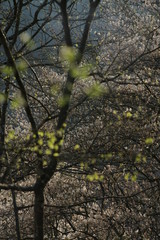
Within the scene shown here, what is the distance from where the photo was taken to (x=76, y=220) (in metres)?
13.2

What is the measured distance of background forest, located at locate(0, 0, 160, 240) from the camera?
16.1 feet

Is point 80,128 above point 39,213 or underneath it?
above

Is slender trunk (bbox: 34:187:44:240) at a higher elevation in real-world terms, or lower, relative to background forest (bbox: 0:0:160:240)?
lower

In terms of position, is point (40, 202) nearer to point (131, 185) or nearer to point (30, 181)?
point (131, 185)

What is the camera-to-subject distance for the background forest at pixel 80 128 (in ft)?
16.1

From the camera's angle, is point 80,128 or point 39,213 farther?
point 80,128

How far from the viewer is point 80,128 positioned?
1229 centimetres

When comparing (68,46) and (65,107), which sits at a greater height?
(68,46)

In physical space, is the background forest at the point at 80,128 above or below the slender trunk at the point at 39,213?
above

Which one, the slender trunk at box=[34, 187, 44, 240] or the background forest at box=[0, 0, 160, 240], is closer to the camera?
the background forest at box=[0, 0, 160, 240]

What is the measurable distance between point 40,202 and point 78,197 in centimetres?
751

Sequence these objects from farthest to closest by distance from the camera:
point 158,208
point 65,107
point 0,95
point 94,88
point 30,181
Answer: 1. point 30,181
2. point 158,208
3. point 65,107
4. point 0,95
5. point 94,88

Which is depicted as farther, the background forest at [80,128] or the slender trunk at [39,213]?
the slender trunk at [39,213]

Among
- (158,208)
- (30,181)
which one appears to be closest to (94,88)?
(158,208)
